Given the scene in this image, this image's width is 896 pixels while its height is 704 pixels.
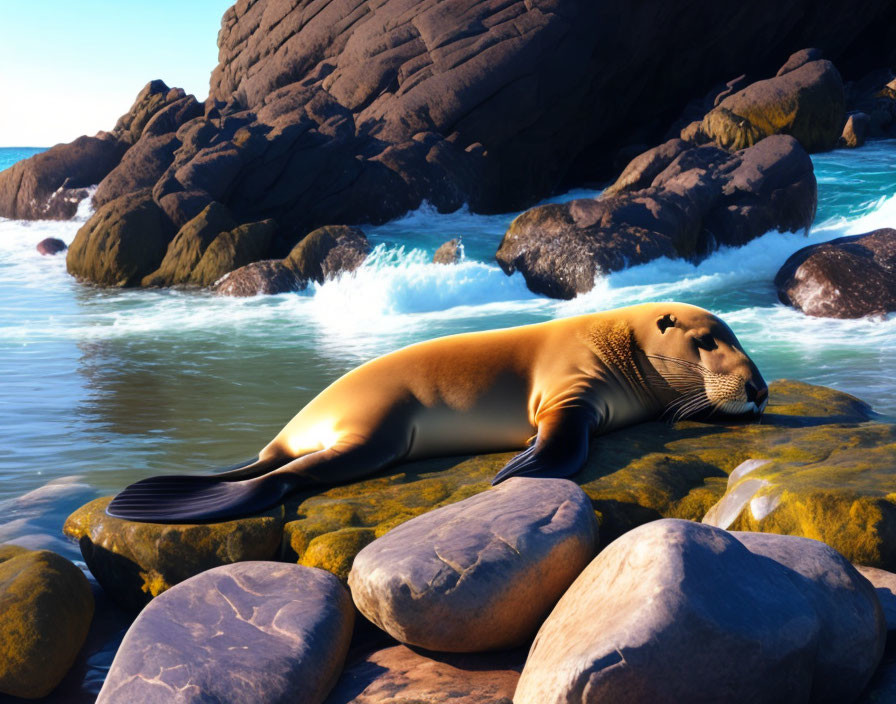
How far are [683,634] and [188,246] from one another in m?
19.0

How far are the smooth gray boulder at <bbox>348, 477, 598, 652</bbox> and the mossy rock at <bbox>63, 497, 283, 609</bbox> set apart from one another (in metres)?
0.86

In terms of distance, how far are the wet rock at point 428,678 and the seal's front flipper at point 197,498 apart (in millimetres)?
1164

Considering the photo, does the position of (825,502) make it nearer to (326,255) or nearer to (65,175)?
(326,255)

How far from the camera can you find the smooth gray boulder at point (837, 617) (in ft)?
8.82

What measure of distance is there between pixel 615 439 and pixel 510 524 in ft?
5.58

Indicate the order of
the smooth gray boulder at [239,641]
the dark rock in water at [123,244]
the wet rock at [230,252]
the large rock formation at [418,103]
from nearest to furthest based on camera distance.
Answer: the smooth gray boulder at [239,641] < the wet rock at [230,252] < the dark rock in water at [123,244] < the large rock formation at [418,103]

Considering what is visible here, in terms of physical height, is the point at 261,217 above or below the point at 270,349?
above

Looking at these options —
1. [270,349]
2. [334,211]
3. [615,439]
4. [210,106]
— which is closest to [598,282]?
[270,349]

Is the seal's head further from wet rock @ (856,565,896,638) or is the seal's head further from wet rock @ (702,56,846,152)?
wet rock @ (702,56,846,152)

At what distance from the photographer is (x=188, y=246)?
20.0 meters

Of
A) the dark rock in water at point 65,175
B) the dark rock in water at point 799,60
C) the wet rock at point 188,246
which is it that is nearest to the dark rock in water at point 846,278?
the wet rock at point 188,246

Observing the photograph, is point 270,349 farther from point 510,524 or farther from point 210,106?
point 210,106

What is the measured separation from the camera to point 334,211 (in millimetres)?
23406

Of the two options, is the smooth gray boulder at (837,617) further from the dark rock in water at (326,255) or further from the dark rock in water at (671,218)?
the dark rock in water at (326,255)
